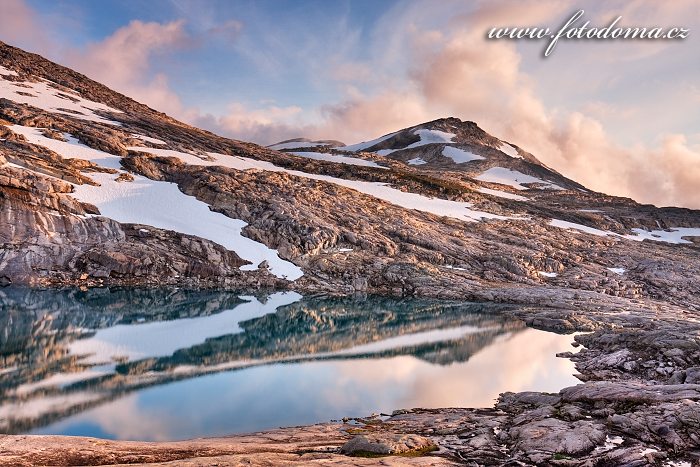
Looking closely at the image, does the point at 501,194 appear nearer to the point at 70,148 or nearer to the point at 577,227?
the point at 577,227

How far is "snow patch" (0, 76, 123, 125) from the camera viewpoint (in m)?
111

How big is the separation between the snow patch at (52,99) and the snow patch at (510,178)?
133362 millimetres

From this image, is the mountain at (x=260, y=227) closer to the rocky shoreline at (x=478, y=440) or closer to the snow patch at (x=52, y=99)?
the snow patch at (x=52, y=99)

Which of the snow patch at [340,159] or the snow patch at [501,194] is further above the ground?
the snow patch at [340,159]

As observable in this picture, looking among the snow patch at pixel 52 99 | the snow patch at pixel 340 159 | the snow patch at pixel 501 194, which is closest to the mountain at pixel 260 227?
the snow patch at pixel 52 99

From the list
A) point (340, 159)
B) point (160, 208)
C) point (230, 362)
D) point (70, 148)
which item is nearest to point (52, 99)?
point (70, 148)

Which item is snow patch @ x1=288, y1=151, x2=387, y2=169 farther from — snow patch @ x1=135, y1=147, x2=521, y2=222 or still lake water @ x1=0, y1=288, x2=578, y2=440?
still lake water @ x1=0, y1=288, x2=578, y2=440

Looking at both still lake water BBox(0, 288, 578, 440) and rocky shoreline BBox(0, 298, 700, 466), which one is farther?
still lake water BBox(0, 288, 578, 440)

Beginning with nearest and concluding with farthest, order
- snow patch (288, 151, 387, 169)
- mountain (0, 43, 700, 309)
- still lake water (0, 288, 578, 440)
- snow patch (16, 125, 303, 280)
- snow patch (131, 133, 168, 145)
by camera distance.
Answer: still lake water (0, 288, 578, 440)
mountain (0, 43, 700, 309)
snow patch (16, 125, 303, 280)
snow patch (131, 133, 168, 145)
snow patch (288, 151, 387, 169)

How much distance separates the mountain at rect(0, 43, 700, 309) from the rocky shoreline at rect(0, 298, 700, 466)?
4887 cm

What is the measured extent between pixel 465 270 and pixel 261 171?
52.1 metres

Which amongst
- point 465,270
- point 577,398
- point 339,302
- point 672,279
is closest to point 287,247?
point 339,302

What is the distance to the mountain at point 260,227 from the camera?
6562 cm

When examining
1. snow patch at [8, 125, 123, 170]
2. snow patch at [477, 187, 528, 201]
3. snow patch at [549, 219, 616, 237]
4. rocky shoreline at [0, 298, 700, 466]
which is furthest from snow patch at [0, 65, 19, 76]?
snow patch at [549, 219, 616, 237]
